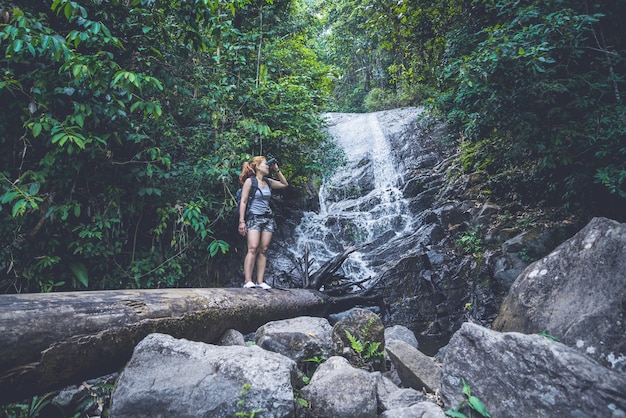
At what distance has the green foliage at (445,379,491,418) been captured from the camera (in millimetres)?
2295

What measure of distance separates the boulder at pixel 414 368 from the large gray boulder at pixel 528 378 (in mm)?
418

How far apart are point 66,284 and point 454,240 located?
757 centimetres

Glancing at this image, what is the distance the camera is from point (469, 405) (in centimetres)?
236

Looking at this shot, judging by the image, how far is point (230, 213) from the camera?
6.85 meters

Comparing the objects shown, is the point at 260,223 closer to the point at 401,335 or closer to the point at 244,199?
the point at 244,199

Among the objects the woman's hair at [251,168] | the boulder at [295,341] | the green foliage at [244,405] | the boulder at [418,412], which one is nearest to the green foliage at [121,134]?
the woman's hair at [251,168]

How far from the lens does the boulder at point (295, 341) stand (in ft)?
11.0

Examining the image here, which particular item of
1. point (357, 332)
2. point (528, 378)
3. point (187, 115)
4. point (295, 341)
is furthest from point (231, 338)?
point (187, 115)

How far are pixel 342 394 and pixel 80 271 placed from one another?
13.6 ft

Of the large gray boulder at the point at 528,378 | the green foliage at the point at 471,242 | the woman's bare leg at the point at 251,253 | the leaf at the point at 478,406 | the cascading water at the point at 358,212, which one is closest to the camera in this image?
the large gray boulder at the point at 528,378

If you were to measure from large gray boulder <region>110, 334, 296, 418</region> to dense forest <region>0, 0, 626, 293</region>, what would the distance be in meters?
2.48

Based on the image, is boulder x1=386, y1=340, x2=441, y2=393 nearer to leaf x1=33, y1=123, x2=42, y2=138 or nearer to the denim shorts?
the denim shorts

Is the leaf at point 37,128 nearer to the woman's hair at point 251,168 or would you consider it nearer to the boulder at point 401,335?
the woman's hair at point 251,168

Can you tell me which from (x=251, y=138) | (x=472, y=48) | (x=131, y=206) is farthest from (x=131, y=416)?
(x=472, y=48)
